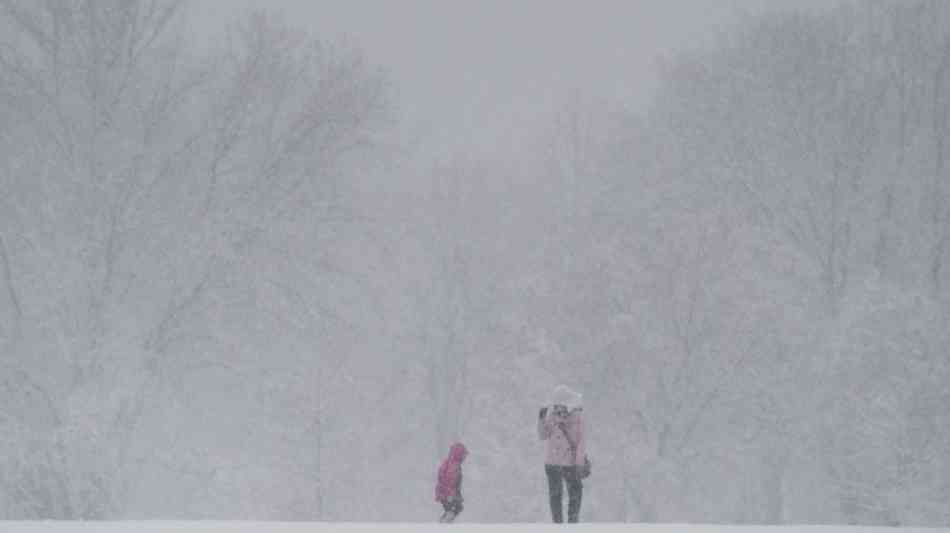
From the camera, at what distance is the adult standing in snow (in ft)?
34.8

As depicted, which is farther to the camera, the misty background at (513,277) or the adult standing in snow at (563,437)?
the misty background at (513,277)

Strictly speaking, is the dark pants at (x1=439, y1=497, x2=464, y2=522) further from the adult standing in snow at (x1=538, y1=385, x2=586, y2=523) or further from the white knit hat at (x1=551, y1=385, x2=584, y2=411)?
the white knit hat at (x1=551, y1=385, x2=584, y2=411)

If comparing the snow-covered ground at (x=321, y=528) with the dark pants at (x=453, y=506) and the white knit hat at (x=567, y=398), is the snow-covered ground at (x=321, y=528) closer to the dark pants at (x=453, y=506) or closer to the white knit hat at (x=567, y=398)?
the white knit hat at (x=567, y=398)

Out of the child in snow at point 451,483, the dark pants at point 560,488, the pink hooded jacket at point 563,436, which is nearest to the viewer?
the pink hooded jacket at point 563,436

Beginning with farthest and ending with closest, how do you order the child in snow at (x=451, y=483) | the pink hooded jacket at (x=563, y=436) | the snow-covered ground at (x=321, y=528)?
the child in snow at (x=451, y=483)
the pink hooded jacket at (x=563, y=436)
the snow-covered ground at (x=321, y=528)

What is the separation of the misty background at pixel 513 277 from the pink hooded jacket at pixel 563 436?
5.75 meters

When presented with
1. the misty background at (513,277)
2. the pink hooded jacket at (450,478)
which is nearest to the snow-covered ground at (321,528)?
the pink hooded jacket at (450,478)

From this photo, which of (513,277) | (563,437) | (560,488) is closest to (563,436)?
(563,437)

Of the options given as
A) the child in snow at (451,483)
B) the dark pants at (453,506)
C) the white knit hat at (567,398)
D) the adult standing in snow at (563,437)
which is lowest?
the dark pants at (453,506)

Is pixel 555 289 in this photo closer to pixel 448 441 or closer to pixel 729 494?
pixel 729 494

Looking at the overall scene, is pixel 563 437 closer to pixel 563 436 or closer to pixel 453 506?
pixel 563 436

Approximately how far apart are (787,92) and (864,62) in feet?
7.20

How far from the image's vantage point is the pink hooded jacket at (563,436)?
34.8 feet

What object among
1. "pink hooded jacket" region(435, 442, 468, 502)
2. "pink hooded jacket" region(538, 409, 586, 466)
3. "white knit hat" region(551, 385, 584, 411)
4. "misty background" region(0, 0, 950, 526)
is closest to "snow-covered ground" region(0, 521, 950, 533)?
"pink hooded jacket" region(538, 409, 586, 466)
